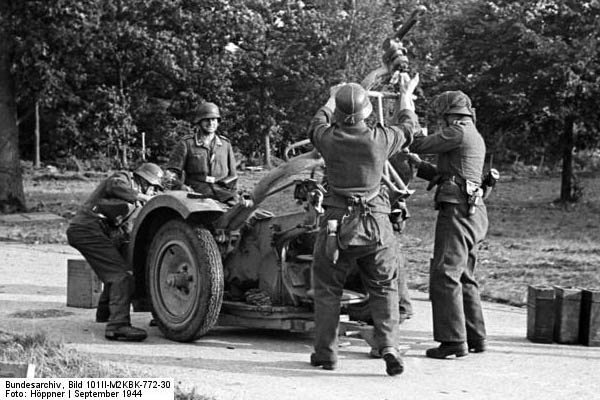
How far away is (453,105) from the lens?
8.26m

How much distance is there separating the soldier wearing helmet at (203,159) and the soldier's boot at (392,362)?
3.74 meters

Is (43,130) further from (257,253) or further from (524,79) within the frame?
(257,253)

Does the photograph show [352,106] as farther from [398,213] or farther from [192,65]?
[192,65]

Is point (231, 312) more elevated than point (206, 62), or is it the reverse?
point (206, 62)

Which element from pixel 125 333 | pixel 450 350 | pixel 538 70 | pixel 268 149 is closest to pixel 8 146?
pixel 538 70

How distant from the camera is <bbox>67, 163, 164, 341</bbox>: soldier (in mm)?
8859

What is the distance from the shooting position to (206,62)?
95.6 ft

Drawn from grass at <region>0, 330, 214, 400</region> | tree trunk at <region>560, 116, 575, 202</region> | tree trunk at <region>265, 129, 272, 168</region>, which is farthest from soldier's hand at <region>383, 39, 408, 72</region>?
tree trunk at <region>265, 129, 272, 168</region>

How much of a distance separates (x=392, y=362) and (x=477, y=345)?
4.42ft

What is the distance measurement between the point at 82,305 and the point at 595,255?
26.2 ft

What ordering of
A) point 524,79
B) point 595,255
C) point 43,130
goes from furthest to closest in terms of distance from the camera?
point 43,130
point 524,79
point 595,255

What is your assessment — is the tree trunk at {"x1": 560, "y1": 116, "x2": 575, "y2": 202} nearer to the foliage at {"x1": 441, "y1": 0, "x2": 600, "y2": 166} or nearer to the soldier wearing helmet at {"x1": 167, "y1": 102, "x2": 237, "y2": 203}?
the foliage at {"x1": 441, "y1": 0, "x2": 600, "y2": 166}

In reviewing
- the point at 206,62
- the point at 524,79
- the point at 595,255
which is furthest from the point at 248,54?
the point at 595,255

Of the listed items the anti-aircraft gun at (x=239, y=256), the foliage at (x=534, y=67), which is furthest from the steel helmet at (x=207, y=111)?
the foliage at (x=534, y=67)
